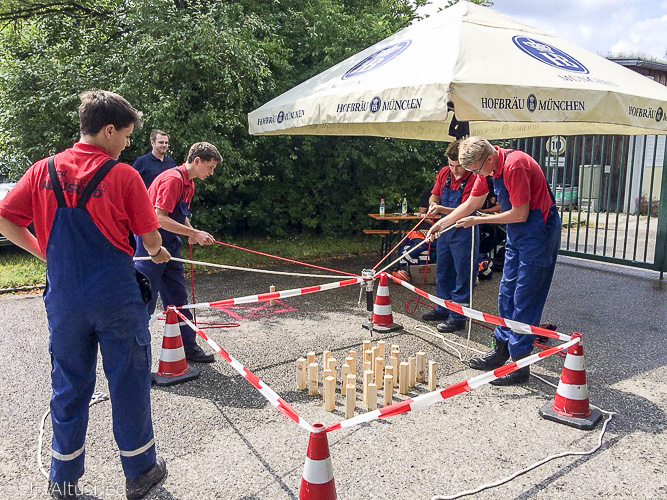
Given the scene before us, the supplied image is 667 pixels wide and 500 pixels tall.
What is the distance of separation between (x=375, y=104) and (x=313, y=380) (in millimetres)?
2803

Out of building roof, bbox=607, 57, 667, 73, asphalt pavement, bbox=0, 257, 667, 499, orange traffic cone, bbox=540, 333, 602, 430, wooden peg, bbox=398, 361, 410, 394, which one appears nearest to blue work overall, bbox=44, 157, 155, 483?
asphalt pavement, bbox=0, 257, 667, 499

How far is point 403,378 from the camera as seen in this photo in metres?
4.20

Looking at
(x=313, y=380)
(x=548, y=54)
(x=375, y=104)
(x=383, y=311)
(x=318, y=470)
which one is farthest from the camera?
(x=383, y=311)

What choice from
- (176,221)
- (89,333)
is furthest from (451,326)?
(89,333)

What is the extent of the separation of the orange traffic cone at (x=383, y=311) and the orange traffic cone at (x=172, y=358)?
7.36 feet

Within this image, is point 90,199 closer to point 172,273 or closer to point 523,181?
point 172,273

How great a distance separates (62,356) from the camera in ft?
8.67

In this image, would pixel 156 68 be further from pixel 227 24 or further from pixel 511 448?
pixel 511 448

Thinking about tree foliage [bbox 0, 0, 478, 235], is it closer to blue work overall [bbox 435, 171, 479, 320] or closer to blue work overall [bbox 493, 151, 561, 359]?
blue work overall [bbox 435, 171, 479, 320]

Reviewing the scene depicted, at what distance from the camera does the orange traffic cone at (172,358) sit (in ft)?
14.3

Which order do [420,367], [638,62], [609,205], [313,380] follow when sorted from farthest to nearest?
[638,62], [609,205], [420,367], [313,380]

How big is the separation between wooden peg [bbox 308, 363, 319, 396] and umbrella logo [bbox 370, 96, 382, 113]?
2649 millimetres

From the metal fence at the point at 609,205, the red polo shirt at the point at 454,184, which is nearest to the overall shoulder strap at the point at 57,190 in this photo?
the red polo shirt at the point at 454,184

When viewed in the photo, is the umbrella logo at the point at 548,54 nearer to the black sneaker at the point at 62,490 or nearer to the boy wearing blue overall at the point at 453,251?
the boy wearing blue overall at the point at 453,251
